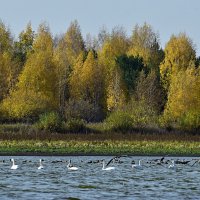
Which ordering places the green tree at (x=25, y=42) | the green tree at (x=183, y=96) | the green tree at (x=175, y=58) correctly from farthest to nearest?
the green tree at (x=25, y=42), the green tree at (x=175, y=58), the green tree at (x=183, y=96)

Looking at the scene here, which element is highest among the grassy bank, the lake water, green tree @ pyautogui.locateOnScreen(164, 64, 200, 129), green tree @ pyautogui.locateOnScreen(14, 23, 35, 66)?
green tree @ pyautogui.locateOnScreen(14, 23, 35, 66)

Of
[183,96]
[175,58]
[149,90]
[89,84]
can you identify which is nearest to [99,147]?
[183,96]

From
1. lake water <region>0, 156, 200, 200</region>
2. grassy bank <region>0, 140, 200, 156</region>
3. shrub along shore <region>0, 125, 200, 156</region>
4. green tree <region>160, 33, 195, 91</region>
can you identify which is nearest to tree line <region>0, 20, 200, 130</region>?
green tree <region>160, 33, 195, 91</region>

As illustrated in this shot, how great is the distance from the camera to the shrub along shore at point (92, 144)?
72.2 metres

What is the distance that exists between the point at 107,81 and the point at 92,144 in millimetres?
33762

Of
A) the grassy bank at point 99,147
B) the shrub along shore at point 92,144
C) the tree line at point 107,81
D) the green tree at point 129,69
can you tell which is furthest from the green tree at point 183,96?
the grassy bank at point 99,147

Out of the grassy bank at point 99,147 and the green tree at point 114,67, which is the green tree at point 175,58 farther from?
the grassy bank at point 99,147

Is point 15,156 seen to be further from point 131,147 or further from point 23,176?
point 23,176

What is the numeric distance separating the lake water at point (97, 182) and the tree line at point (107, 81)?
33.2 meters

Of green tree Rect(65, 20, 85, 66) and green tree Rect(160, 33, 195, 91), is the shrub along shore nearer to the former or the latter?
green tree Rect(160, 33, 195, 91)

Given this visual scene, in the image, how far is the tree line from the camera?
93.9 m

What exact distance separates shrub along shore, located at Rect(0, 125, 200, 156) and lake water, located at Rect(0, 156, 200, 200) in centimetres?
1353

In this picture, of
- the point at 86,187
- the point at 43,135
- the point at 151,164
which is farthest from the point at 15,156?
the point at 86,187

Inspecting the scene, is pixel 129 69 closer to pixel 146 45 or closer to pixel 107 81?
pixel 107 81
